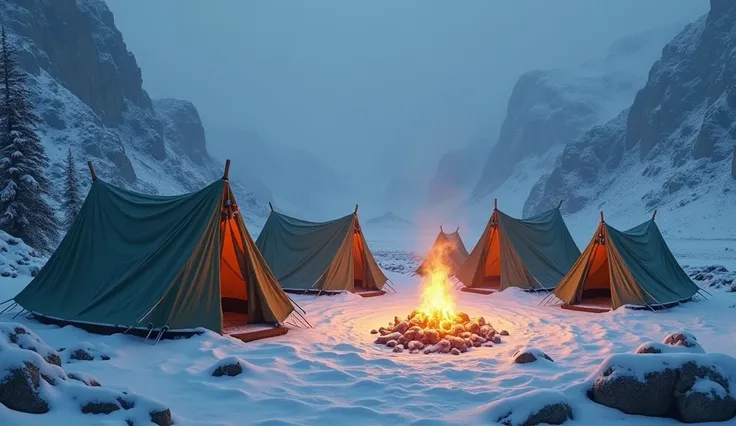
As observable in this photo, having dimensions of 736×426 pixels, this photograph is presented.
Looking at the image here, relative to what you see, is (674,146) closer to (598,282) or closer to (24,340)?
(598,282)

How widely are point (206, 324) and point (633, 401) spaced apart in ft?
19.4

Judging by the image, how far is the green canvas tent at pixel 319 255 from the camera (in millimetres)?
14845

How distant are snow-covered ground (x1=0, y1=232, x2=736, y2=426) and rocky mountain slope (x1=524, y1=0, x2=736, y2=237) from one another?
136ft

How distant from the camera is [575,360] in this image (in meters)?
7.39

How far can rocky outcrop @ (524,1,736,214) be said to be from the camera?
5672cm

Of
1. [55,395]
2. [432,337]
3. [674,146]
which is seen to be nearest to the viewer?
[55,395]

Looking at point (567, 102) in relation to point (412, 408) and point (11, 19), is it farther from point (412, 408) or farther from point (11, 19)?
point (412, 408)

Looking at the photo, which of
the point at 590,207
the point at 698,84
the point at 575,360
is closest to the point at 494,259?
the point at 575,360

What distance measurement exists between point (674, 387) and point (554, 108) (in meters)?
153

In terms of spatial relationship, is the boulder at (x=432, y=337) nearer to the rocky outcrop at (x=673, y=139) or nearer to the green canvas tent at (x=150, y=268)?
the green canvas tent at (x=150, y=268)

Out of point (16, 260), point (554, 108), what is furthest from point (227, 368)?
point (554, 108)

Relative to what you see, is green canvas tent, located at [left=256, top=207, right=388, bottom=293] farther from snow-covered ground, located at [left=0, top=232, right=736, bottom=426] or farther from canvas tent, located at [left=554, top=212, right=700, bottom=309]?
canvas tent, located at [left=554, top=212, right=700, bottom=309]

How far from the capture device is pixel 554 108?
479 feet

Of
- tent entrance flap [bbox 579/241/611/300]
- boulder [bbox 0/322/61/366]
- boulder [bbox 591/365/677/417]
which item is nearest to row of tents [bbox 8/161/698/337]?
tent entrance flap [bbox 579/241/611/300]
